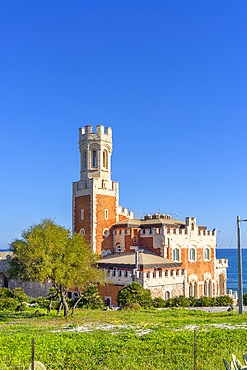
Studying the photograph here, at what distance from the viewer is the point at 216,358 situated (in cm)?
1473

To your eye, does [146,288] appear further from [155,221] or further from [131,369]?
[131,369]

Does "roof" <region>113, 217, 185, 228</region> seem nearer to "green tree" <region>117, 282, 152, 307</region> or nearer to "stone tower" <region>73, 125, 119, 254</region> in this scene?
"stone tower" <region>73, 125, 119, 254</region>

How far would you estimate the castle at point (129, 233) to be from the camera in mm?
43344

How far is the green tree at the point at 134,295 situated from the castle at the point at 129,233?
5231 mm

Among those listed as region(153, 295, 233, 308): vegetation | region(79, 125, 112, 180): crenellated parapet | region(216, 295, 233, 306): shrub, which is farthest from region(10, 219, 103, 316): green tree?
region(79, 125, 112, 180): crenellated parapet

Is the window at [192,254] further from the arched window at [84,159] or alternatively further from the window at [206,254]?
the arched window at [84,159]

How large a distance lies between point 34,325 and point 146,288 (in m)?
17.1

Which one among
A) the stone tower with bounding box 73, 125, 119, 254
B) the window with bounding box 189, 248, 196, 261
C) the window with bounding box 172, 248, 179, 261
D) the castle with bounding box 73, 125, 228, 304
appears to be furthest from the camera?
the window with bounding box 189, 248, 196, 261

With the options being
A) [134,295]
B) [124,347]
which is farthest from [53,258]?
[134,295]

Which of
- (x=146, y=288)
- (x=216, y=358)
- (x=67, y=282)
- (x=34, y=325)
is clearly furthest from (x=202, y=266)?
(x=216, y=358)

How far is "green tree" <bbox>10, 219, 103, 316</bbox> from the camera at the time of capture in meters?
24.9

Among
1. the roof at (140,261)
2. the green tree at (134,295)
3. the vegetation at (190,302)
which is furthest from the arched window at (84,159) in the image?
the vegetation at (190,302)

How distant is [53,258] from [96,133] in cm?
2584

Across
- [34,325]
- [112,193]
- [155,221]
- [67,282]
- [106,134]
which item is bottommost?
[34,325]
